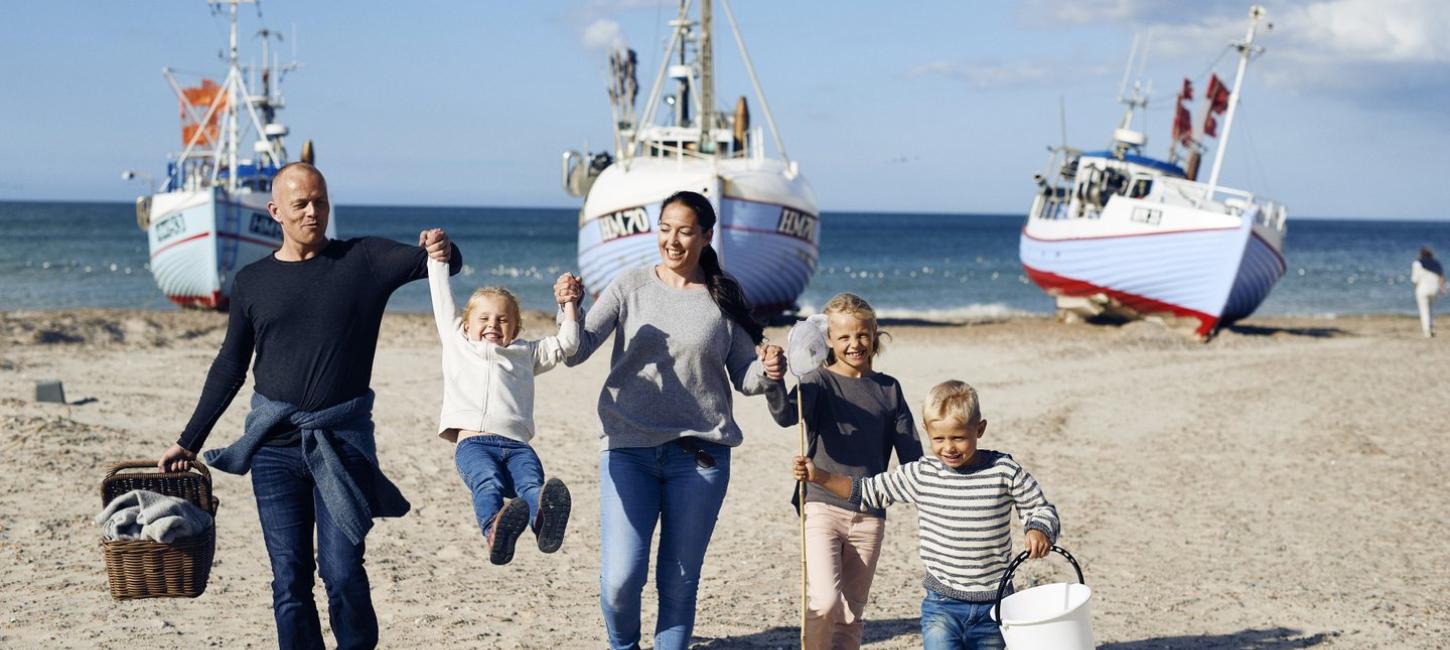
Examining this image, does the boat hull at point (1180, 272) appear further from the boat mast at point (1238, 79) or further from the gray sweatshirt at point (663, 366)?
the gray sweatshirt at point (663, 366)

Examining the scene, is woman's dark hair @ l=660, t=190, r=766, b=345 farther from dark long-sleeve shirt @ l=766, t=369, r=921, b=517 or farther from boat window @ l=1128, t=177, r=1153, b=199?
boat window @ l=1128, t=177, r=1153, b=199

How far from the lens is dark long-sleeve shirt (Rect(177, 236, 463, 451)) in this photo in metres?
4.31

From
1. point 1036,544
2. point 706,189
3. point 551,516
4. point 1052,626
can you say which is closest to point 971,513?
point 1036,544

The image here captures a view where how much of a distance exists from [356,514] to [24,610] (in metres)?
2.45

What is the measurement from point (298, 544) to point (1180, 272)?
60.6 ft

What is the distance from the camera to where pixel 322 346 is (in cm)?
431

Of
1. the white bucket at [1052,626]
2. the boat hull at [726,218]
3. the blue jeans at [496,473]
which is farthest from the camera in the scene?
the boat hull at [726,218]

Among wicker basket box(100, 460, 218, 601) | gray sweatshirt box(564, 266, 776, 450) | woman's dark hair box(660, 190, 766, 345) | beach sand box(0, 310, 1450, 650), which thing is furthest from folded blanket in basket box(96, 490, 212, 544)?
woman's dark hair box(660, 190, 766, 345)

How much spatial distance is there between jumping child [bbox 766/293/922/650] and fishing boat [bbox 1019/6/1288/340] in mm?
17011

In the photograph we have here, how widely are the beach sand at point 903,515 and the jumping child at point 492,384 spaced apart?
48.9 inches

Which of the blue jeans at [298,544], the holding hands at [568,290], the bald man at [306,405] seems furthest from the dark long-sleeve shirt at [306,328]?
the holding hands at [568,290]

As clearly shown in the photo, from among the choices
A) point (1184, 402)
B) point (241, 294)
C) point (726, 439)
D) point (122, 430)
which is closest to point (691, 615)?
point (726, 439)

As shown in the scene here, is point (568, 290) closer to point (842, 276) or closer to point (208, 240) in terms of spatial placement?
point (208, 240)

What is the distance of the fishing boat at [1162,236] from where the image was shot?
20.4 meters
